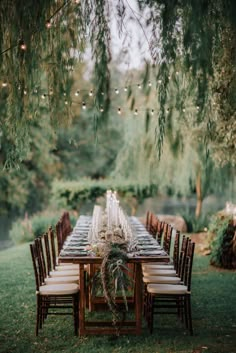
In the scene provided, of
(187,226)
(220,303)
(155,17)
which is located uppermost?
(155,17)

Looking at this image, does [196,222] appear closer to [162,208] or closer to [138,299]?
[138,299]

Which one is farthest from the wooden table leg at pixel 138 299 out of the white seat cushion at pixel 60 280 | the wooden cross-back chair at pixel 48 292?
the white seat cushion at pixel 60 280

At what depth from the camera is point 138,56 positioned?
324 centimetres

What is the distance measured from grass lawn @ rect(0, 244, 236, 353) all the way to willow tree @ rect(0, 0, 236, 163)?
6.68 feet

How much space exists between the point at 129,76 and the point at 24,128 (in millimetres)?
1037

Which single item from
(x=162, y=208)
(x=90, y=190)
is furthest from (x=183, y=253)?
(x=162, y=208)

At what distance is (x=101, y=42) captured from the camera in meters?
3.24

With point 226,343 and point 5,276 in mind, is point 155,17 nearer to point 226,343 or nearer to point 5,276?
point 226,343

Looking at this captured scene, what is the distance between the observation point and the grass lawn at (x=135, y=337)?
4.77 metres

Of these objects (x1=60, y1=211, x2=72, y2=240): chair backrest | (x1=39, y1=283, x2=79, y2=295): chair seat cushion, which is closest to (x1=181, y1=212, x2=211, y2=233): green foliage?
(x1=60, y1=211, x2=72, y2=240): chair backrest

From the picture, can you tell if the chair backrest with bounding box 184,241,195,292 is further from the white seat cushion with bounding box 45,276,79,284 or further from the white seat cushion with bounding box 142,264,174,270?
the white seat cushion with bounding box 45,276,79,284

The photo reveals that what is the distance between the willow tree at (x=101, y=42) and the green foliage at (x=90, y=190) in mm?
11278

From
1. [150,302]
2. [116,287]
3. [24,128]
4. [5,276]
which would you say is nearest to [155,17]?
[24,128]

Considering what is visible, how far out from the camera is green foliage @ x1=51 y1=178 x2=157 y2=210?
1542cm
